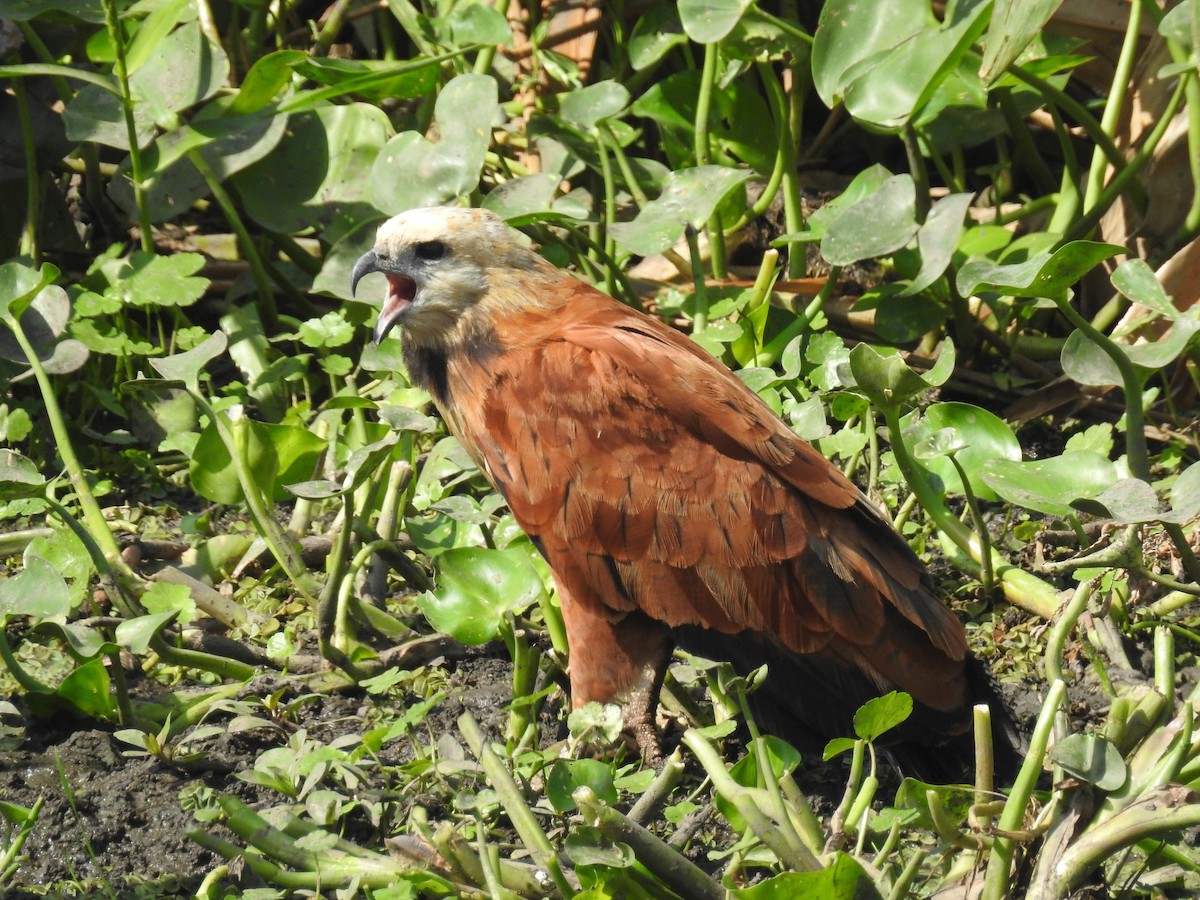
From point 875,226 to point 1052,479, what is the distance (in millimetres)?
974

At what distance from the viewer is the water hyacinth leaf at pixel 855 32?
375 centimetres

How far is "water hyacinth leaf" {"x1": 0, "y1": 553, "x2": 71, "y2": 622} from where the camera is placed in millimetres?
2697

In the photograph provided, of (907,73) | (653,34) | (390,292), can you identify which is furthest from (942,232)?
(653,34)

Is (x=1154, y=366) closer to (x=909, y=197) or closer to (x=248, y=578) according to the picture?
(x=909, y=197)

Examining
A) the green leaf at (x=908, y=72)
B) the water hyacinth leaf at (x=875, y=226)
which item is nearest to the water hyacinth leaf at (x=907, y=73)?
the green leaf at (x=908, y=72)

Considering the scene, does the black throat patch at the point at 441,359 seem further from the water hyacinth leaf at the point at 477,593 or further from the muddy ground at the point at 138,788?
the muddy ground at the point at 138,788

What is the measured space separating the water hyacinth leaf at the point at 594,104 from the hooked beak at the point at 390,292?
1.16m

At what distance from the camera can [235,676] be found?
3.08 meters

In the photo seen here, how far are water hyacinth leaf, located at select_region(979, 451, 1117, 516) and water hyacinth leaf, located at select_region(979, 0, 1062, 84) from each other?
1.04 metres

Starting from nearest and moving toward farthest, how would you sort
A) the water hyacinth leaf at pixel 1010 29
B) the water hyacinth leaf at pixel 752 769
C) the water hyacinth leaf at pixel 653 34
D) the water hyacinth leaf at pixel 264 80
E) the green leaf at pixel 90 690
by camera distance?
the water hyacinth leaf at pixel 752 769 < the green leaf at pixel 90 690 < the water hyacinth leaf at pixel 1010 29 < the water hyacinth leaf at pixel 264 80 < the water hyacinth leaf at pixel 653 34

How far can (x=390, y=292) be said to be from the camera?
3.33 m

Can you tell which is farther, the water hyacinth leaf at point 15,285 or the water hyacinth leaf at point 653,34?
the water hyacinth leaf at point 653,34

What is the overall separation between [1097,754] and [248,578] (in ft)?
7.68

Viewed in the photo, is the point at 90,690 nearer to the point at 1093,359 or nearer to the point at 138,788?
the point at 138,788
